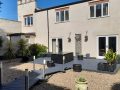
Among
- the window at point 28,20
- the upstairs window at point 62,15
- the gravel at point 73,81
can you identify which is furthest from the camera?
the window at point 28,20

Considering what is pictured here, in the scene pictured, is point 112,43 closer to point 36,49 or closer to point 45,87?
point 36,49

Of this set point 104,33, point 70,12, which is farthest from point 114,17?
point 70,12

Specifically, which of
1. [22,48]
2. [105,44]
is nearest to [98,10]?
[105,44]

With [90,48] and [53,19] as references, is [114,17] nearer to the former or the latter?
[90,48]

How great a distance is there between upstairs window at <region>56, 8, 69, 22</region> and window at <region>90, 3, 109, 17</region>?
391cm

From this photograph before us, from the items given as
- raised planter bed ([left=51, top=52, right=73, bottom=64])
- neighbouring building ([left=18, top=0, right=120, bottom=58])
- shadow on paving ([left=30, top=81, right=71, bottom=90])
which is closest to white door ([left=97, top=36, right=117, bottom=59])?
neighbouring building ([left=18, top=0, right=120, bottom=58])

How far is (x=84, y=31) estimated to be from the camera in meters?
23.5

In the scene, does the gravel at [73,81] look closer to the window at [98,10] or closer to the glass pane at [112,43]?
the glass pane at [112,43]

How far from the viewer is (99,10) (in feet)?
72.4

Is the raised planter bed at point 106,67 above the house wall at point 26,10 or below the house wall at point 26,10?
below

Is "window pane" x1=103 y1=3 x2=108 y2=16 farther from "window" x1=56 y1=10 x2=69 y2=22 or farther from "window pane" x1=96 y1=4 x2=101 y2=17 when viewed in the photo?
"window" x1=56 y1=10 x2=69 y2=22

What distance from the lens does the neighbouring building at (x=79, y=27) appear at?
21.2 metres

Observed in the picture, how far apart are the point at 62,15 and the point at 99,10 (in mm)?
5776

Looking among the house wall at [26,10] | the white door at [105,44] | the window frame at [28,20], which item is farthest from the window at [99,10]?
the window frame at [28,20]
